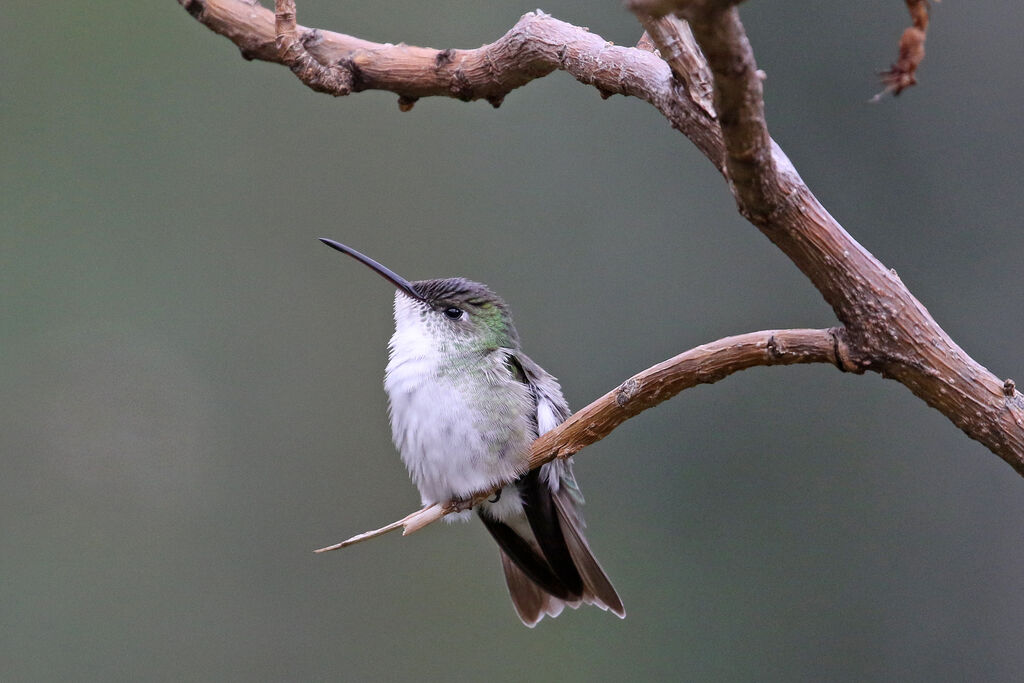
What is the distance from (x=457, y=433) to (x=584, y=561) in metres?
0.61

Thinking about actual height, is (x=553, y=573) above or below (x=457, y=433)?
below

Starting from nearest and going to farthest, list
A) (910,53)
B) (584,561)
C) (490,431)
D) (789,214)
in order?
(910,53) → (789,214) → (490,431) → (584,561)

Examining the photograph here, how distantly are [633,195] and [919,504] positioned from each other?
2863 millimetres

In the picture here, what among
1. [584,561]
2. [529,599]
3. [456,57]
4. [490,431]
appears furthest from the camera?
[529,599]

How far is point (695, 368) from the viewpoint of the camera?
6.59 feet

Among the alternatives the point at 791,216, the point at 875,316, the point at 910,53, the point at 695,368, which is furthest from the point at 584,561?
the point at 910,53

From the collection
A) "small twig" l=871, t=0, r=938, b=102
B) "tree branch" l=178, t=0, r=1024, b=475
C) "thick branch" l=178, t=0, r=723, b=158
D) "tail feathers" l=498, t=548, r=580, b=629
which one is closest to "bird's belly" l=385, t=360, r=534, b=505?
"tail feathers" l=498, t=548, r=580, b=629

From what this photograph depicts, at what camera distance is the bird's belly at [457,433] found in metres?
3.17

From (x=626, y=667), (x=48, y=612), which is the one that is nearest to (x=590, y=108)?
(x=626, y=667)

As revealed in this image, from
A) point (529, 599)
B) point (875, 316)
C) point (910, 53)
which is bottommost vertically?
point (529, 599)

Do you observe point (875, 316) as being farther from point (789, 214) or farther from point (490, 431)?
point (490, 431)

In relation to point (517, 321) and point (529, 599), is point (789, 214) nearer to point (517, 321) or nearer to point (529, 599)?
point (529, 599)

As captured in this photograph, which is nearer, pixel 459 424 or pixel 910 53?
pixel 910 53

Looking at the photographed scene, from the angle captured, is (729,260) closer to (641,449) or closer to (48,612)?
(641,449)
